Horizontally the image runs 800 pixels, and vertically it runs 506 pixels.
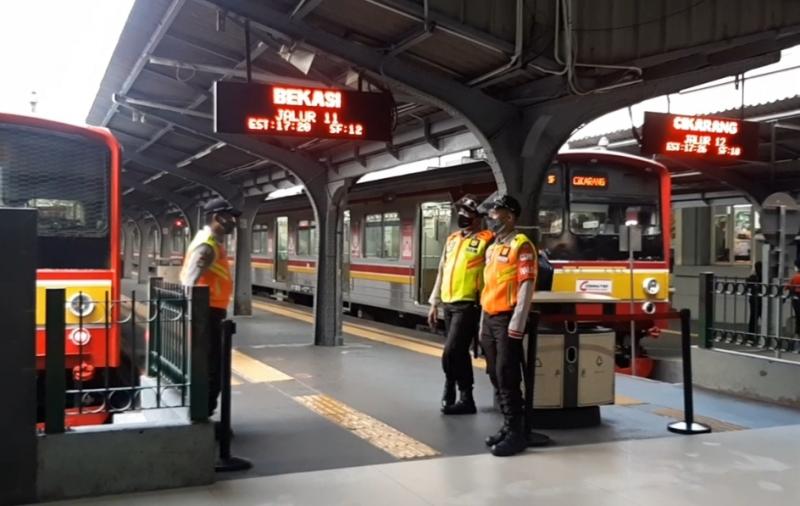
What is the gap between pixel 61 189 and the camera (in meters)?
6.48

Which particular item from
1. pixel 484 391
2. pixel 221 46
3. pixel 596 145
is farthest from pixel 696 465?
pixel 596 145

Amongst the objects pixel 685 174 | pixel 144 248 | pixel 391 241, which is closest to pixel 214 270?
pixel 391 241

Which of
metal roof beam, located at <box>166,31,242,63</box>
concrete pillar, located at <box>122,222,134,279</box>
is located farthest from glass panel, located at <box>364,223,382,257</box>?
concrete pillar, located at <box>122,222,134,279</box>

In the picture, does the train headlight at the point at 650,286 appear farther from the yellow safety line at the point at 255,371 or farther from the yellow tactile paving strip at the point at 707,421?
the yellow safety line at the point at 255,371

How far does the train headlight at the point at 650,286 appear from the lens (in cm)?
1107

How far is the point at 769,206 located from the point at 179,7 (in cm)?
683

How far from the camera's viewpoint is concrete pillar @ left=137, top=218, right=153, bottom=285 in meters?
29.5

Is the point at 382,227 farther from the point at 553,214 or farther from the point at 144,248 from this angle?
the point at 144,248

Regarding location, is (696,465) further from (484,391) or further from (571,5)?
(571,5)

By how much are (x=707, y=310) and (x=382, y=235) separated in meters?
7.40

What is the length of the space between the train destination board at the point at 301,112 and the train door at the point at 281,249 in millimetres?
12902

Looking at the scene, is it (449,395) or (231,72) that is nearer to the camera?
(449,395)

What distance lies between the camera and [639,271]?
36.1 feet

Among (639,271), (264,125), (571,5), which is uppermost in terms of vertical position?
(571,5)
